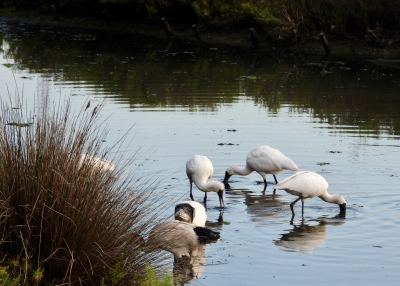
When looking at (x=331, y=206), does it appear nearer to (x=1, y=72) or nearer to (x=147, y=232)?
(x=147, y=232)

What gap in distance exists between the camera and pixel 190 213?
8.77 metres

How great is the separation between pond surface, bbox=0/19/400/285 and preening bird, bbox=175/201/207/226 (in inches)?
14.9

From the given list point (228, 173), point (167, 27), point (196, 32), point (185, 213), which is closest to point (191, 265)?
point (185, 213)

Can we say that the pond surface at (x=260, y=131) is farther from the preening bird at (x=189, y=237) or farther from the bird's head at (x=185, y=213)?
the bird's head at (x=185, y=213)

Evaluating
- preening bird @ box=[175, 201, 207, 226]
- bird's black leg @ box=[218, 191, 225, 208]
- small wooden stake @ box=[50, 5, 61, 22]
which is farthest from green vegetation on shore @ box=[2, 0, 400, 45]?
preening bird @ box=[175, 201, 207, 226]

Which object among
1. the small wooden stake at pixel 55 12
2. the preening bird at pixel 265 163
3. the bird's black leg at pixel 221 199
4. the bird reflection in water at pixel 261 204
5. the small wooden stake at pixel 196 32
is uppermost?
the small wooden stake at pixel 55 12

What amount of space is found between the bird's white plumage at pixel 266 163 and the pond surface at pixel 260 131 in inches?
12.4

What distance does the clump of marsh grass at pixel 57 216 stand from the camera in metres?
5.52

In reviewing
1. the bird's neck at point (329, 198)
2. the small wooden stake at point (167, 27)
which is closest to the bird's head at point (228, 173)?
the bird's neck at point (329, 198)

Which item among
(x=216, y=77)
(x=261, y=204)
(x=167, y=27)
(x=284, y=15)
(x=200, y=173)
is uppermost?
(x=284, y=15)

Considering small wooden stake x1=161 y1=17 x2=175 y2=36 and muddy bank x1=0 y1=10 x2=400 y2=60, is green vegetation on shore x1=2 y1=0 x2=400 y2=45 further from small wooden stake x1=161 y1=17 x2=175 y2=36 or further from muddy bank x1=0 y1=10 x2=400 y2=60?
small wooden stake x1=161 y1=17 x2=175 y2=36

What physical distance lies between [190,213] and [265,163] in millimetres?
3437

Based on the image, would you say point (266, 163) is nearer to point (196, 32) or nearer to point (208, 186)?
point (208, 186)

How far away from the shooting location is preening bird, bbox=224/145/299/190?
39.0 feet
